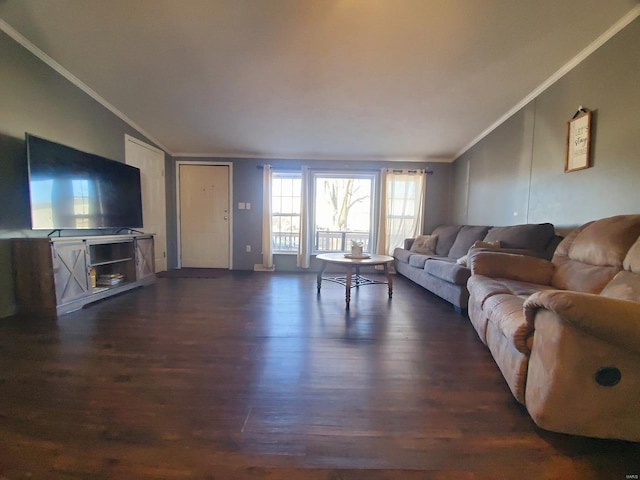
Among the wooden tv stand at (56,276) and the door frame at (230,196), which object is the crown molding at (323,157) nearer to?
the door frame at (230,196)

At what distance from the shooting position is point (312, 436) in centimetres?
106

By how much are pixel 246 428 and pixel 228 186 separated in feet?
13.7

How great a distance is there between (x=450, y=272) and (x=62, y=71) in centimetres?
445

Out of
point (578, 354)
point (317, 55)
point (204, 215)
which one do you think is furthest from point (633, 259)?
point (204, 215)

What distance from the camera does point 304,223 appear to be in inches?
179

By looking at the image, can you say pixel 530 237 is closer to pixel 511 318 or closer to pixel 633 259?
pixel 633 259

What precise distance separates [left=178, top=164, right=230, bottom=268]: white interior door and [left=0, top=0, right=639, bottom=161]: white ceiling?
1056 millimetres

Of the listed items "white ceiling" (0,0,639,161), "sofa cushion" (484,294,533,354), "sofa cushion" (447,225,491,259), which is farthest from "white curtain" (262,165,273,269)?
"sofa cushion" (484,294,533,354)

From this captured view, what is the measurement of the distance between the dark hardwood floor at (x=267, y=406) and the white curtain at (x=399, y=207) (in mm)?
2442

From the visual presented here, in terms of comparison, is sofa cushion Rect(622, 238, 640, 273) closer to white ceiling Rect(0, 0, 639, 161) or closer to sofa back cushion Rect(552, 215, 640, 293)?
sofa back cushion Rect(552, 215, 640, 293)

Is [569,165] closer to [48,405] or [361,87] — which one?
[361,87]

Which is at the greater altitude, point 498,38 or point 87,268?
point 498,38

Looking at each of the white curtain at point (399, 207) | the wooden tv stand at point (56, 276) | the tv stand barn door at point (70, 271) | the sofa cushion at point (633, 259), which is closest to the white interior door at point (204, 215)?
the wooden tv stand at point (56, 276)

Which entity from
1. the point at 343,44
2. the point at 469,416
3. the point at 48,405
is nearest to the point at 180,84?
the point at 343,44
